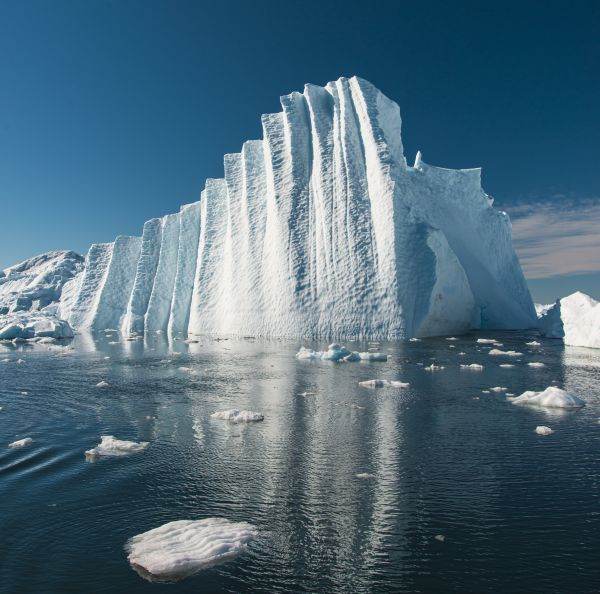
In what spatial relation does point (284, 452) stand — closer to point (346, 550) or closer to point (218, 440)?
point (218, 440)

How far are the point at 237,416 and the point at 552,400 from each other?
5971 mm

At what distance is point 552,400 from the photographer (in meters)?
9.58

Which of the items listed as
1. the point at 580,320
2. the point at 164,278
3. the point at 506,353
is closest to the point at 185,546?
the point at 506,353

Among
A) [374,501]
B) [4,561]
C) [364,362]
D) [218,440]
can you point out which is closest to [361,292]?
[364,362]

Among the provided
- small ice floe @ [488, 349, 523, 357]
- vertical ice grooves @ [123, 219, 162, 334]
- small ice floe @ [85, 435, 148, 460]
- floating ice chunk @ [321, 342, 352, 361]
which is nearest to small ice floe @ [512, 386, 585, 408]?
small ice floe @ [85, 435, 148, 460]

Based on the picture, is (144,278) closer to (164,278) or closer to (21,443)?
(164,278)

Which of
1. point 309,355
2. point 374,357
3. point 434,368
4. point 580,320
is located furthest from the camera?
point 580,320

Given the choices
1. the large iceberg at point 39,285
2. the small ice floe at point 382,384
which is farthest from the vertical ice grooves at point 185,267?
the small ice floe at point 382,384

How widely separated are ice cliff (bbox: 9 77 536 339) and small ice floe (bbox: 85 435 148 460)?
58.9 feet

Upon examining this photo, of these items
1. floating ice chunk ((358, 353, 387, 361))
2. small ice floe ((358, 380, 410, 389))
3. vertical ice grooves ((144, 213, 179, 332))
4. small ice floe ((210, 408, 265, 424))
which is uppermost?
vertical ice grooves ((144, 213, 179, 332))

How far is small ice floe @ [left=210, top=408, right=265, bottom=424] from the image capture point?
8.70m

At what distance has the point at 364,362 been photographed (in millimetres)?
16594

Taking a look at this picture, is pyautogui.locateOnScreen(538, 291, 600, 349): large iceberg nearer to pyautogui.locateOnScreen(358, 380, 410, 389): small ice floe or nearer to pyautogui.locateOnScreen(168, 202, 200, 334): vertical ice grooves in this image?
pyautogui.locateOnScreen(358, 380, 410, 389): small ice floe

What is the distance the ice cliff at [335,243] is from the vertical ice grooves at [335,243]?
0.25ft
